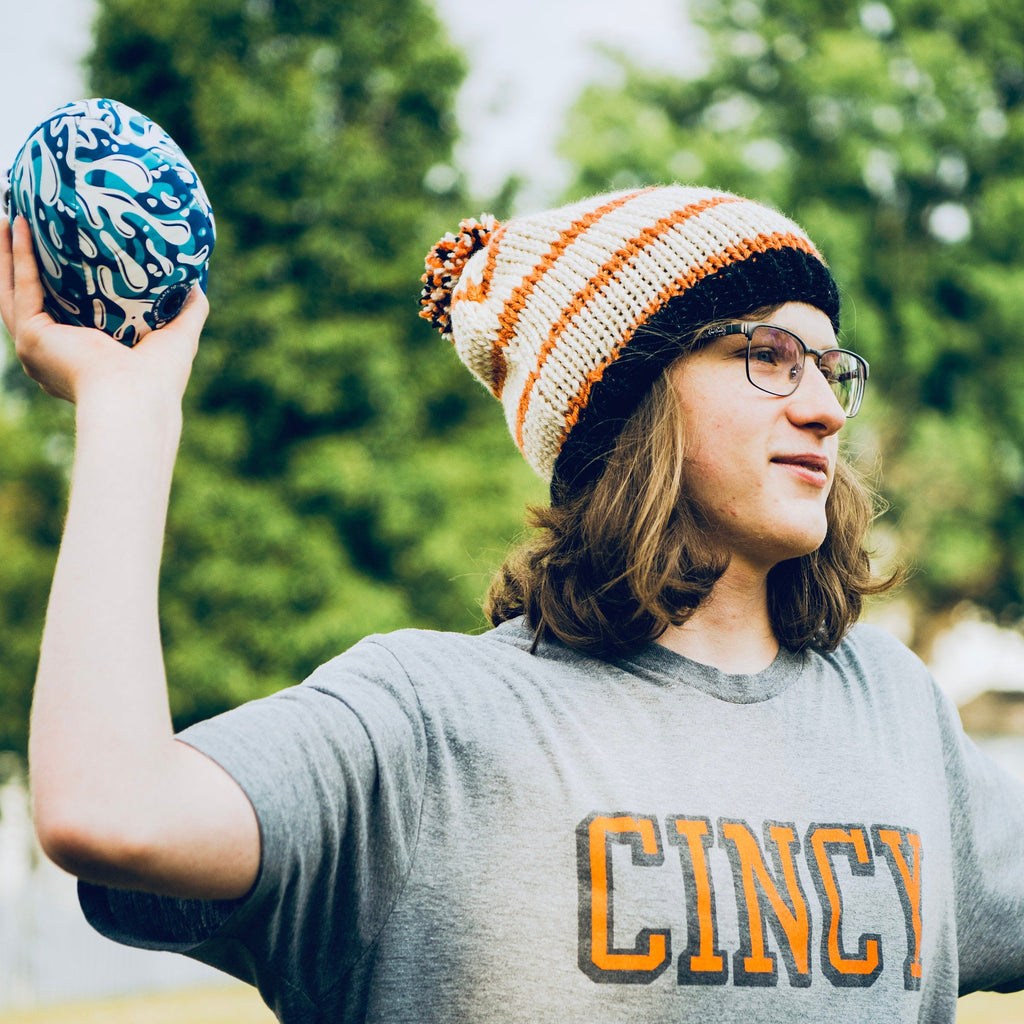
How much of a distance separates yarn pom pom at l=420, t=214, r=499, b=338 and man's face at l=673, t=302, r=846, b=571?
1.84 ft

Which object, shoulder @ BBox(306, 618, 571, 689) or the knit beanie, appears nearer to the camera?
shoulder @ BBox(306, 618, 571, 689)

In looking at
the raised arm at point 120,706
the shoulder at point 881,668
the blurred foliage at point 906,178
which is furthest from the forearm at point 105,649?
the blurred foliage at point 906,178

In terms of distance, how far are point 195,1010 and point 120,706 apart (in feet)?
38.6

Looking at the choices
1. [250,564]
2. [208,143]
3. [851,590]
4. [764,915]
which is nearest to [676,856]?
[764,915]

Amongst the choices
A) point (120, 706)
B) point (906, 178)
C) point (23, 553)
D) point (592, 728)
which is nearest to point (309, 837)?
point (120, 706)

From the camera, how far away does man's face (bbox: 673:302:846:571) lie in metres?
1.91

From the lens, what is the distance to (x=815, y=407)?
1.93 m

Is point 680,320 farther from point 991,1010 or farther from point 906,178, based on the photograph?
point 906,178

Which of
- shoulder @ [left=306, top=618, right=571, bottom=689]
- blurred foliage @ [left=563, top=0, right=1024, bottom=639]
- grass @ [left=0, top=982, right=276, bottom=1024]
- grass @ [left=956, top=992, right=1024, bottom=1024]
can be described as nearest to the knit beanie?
shoulder @ [left=306, top=618, right=571, bottom=689]

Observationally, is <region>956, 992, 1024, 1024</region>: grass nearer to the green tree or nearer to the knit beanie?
the knit beanie

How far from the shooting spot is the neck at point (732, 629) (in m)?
Result: 1.93

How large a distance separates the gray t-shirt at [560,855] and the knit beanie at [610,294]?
0.47 metres

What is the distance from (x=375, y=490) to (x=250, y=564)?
154cm

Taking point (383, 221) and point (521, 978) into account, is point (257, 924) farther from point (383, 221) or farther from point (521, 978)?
point (383, 221)
